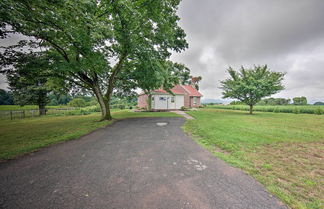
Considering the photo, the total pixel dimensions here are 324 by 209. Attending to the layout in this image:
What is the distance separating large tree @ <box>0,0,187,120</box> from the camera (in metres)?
4.09

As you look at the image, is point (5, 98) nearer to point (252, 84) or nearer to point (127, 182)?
point (127, 182)

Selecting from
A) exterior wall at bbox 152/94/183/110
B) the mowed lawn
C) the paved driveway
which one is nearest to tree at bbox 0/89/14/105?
exterior wall at bbox 152/94/183/110

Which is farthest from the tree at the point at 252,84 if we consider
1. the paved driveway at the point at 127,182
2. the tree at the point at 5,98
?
the tree at the point at 5,98

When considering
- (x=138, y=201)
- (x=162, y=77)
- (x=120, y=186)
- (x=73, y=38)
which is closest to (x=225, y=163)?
(x=138, y=201)

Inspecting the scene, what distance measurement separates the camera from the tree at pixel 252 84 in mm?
12742

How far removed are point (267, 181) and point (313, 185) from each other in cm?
78

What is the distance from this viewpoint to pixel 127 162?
9.82 ft

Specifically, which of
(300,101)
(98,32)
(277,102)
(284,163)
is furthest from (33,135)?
(300,101)

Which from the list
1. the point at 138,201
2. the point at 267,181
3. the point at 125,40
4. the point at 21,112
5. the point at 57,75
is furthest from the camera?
the point at 21,112

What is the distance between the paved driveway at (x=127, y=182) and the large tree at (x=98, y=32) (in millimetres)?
4842

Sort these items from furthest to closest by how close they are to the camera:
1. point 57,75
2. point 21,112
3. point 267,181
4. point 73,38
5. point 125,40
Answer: point 21,112
point 57,75
point 125,40
point 73,38
point 267,181

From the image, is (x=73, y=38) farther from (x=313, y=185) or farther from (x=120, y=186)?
(x=313, y=185)

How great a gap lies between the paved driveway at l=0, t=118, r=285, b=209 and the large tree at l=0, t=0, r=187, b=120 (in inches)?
191

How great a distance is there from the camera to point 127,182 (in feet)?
7.31
